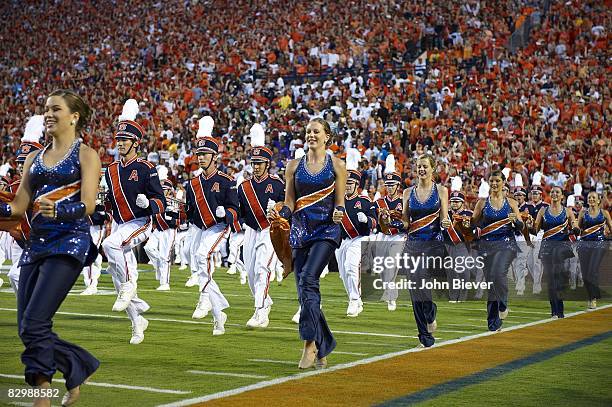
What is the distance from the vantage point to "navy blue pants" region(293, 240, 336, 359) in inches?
309

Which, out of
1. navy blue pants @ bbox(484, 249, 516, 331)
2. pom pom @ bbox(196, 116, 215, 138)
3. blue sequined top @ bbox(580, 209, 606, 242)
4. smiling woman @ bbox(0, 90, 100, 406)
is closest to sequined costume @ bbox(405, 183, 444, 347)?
navy blue pants @ bbox(484, 249, 516, 331)

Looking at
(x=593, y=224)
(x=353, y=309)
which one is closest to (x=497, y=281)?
(x=353, y=309)

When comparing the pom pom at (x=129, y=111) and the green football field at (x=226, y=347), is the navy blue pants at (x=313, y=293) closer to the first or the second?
the green football field at (x=226, y=347)

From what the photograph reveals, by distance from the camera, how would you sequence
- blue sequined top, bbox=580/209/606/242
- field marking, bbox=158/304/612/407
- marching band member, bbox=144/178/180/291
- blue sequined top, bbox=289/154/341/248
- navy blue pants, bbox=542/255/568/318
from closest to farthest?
field marking, bbox=158/304/612/407, blue sequined top, bbox=289/154/341/248, navy blue pants, bbox=542/255/568/318, blue sequined top, bbox=580/209/606/242, marching band member, bbox=144/178/180/291

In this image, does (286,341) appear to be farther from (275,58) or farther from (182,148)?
(275,58)

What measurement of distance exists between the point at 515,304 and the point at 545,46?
14.7 metres

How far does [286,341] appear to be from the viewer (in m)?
9.99

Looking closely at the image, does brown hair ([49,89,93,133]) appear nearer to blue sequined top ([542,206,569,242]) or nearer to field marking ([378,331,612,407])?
field marking ([378,331,612,407])

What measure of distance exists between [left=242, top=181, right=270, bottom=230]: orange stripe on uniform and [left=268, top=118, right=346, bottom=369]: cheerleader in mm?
3516

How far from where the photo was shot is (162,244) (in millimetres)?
18625

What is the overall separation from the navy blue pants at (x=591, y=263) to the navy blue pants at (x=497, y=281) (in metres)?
3.32

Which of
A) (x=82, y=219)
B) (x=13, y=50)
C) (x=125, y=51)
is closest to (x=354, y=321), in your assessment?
(x=82, y=219)

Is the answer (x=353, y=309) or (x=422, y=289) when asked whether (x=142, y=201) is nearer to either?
(x=422, y=289)

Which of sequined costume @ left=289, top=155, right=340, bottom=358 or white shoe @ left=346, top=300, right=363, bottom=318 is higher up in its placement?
sequined costume @ left=289, top=155, right=340, bottom=358
